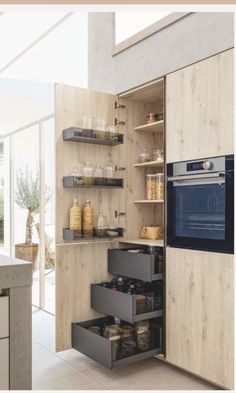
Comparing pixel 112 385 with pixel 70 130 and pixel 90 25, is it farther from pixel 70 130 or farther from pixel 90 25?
pixel 90 25

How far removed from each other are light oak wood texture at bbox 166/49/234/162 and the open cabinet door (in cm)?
59

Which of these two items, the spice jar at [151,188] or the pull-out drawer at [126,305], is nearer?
the pull-out drawer at [126,305]

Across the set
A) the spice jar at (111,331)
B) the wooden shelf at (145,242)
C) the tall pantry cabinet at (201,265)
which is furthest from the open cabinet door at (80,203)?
the tall pantry cabinet at (201,265)

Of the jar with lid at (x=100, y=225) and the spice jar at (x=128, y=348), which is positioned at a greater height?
the jar with lid at (x=100, y=225)

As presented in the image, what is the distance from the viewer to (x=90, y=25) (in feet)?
11.8

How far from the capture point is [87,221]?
9.70 feet

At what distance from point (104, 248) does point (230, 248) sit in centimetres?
113

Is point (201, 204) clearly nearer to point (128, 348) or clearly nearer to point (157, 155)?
point (157, 155)

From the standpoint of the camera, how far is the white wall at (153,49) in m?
2.49

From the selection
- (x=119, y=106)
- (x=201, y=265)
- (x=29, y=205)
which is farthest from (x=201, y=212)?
(x=29, y=205)

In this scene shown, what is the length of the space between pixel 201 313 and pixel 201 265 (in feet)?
0.97

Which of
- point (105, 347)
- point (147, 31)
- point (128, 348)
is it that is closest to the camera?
point (105, 347)

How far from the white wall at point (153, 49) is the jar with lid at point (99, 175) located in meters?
0.67

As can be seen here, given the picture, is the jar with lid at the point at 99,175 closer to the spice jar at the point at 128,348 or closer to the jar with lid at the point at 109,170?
the jar with lid at the point at 109,170
